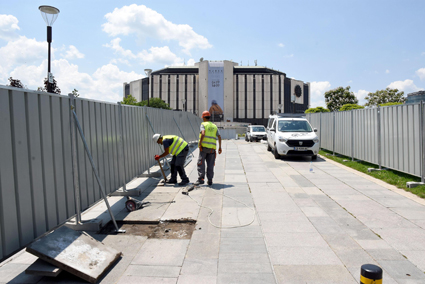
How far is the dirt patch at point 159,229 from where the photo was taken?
4.66 meters

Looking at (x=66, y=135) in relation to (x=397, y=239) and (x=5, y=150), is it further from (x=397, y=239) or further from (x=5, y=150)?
(x=397, y=239)

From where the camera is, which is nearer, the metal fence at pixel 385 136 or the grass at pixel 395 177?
the grass at pixel 395 177

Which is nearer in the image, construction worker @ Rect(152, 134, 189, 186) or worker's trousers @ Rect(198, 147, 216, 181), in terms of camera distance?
construction worker @ Rect(152, 134, 189, 186)

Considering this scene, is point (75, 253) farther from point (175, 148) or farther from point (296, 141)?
point (296, 141)

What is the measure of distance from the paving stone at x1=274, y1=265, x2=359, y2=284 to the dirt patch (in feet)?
5.29

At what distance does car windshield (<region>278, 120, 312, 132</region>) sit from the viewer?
46.5ft

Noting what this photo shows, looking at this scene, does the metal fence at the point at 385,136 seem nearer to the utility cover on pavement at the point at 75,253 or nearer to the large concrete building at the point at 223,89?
the utility cover on pavement at the point at 75,253

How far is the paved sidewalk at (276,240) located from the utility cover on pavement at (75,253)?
14 centimetres

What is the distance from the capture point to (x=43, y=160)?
3.88 metres

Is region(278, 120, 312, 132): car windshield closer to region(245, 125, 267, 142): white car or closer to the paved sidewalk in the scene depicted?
the paved sidewalk

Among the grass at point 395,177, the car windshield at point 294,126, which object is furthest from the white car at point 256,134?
the grass at point 395,177

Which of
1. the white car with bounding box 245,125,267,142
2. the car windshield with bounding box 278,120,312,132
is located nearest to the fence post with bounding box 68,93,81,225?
the car windshield with bounding box 278,120,312,132

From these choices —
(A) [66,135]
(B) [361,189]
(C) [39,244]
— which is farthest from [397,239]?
(A) [66,135]

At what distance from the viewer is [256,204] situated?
6.23 metres
